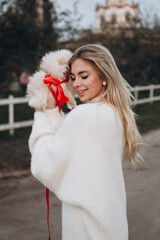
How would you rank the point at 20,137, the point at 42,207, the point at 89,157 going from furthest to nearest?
the point at 20,137 → the point at 42,207 → the point at 89,157

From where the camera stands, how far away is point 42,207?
3.74 metres

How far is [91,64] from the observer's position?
5.44 feet

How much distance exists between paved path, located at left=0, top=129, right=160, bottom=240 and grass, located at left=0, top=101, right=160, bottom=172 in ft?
1.45

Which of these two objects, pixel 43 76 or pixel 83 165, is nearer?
pixel 83 165

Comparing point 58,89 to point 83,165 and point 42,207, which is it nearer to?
point 83,165

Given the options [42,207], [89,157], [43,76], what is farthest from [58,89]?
[42,207]

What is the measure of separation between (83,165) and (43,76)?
528 mm

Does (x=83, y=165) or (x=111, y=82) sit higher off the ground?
(x=111, y=82)

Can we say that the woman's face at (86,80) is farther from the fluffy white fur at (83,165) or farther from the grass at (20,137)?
the grass at (20,137)

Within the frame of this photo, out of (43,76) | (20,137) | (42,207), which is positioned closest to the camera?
(43,76)

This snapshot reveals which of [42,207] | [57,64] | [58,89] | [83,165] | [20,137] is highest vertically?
[57,64]

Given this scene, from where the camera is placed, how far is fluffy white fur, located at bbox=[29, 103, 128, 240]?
1478 millimetres

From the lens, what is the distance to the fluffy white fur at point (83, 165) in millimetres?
1478

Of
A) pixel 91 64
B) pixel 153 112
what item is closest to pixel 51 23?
pixel 153 112
